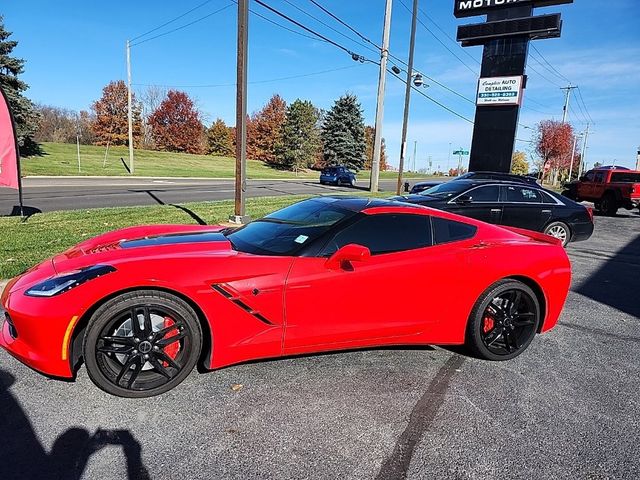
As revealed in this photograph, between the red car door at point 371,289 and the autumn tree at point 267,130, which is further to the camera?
the autumn tree at point 267,130

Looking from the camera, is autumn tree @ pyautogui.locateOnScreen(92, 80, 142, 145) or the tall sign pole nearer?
the tall sign pole

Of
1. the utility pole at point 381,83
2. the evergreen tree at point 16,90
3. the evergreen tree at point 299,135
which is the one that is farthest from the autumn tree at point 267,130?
the utility pole at point 381,83

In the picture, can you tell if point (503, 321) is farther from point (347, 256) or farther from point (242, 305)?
point (242, 305)

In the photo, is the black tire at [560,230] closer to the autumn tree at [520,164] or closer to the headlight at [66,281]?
the headlight at [66,281]

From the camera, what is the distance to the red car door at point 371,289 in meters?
2.90

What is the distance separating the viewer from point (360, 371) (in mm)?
3201

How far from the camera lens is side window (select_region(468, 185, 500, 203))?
8859 mm

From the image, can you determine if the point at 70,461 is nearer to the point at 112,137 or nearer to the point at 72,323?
the point at 72,323

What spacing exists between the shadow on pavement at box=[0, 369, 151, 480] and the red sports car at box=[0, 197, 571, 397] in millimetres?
332

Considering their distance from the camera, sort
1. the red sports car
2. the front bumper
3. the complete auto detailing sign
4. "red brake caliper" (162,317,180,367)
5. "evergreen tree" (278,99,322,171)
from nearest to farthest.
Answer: the front bumper → the red sports car → "red brake caliper" (162,317,180,367) → the complete auto detailing sign → "evergreen tree" (278,99,322,171)

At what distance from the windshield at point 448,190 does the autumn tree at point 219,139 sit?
62648mm

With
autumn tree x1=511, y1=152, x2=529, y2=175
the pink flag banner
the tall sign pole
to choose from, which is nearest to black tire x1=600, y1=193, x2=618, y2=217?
the tall sign pole

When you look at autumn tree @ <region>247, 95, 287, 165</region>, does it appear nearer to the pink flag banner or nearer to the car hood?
the pink flag banner

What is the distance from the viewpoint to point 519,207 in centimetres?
889
